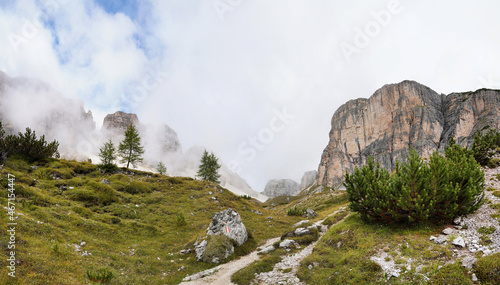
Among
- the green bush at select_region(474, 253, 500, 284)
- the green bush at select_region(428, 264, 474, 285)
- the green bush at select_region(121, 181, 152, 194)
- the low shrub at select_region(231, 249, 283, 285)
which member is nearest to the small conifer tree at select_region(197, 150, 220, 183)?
the green bush at select_region(121, 181, 152, 194)

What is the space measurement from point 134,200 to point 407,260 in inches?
1440

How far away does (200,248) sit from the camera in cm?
2317

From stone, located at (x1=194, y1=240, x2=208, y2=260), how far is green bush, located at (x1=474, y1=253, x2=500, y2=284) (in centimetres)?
2084

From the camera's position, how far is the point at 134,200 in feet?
116

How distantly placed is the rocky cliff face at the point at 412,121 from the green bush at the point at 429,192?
140m

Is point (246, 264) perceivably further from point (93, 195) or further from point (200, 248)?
point (93, 195)

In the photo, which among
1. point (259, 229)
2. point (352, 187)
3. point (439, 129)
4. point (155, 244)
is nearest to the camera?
point (352, 187)

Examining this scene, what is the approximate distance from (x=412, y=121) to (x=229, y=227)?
194296mm

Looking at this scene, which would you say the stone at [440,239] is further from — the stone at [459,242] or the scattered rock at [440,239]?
the stone at [459,242]

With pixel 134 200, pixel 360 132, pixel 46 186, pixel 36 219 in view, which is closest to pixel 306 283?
pixel 36 219

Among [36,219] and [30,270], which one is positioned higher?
[36,219]

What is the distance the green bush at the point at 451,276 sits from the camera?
1080 cm

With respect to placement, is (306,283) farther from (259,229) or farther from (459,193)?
(259,229)

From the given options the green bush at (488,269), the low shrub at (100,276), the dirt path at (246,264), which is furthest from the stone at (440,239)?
the low shrub at (100,276)
